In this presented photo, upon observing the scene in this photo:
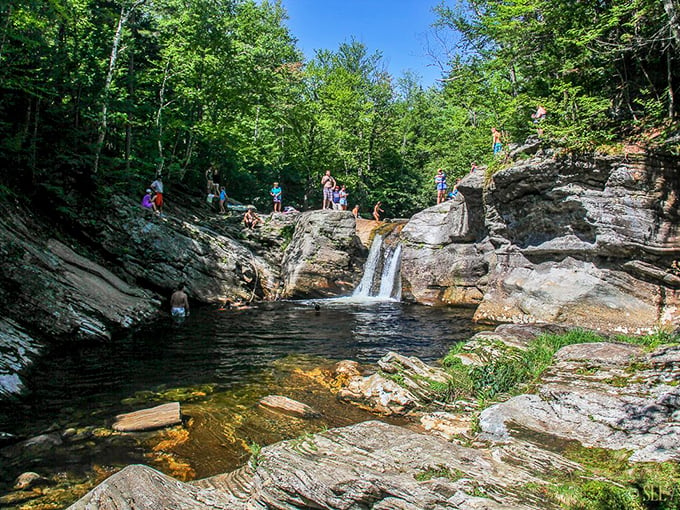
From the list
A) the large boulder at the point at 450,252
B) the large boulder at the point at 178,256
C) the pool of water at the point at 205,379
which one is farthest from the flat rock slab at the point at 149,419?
the large boulder at the point at 450,252

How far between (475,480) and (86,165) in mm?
17336

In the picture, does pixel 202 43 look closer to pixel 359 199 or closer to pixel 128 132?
pixel 128 132

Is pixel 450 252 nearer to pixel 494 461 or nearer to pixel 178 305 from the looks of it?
pixel 178 305

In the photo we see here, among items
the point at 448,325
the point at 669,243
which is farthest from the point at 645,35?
the point at 448,325

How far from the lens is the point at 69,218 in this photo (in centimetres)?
1527

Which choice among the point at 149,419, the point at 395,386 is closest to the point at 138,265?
the point at 149,419

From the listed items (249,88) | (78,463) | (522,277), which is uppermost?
(249,88)

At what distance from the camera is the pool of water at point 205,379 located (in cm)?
603

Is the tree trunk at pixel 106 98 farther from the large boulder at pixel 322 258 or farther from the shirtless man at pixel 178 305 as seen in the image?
the large boulder at pixel 322 258

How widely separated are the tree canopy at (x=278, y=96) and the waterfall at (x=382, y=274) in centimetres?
713

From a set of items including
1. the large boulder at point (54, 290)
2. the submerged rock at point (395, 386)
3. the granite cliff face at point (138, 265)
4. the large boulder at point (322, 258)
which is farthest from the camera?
the large boulder at point (322, 258)

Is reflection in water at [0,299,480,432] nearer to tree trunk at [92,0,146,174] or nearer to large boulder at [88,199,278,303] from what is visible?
large boulder at [88,199,278,303]

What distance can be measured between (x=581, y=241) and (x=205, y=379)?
492 inches

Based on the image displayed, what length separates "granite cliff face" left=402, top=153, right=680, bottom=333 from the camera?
12.8 meters
